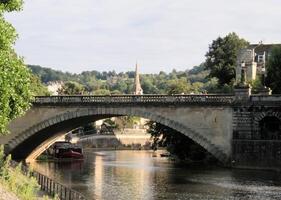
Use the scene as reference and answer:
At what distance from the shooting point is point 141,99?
6938cm

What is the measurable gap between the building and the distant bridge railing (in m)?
30.6

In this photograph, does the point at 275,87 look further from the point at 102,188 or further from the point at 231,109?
the point at 102,188

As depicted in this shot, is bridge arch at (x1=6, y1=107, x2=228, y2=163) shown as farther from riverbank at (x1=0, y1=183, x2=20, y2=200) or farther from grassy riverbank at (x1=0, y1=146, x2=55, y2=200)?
riverbank at (x1=0, y1=183, x2=20, y2=200)

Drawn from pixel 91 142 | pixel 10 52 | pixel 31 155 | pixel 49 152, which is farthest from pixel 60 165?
pixel 91 142

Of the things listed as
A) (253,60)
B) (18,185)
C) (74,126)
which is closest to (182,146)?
(74,126)

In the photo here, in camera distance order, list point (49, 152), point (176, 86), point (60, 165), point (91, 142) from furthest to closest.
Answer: point (91, 142) < point (176, 86) < point (49, 152) < point (60, 165)

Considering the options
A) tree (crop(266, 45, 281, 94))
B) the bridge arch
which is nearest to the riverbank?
the bridge arch

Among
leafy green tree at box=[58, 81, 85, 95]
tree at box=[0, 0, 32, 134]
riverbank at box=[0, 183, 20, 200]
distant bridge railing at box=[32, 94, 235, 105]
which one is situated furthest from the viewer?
leafy green tree at box=[58, 81, 85, 95]

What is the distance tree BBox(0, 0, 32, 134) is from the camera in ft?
124

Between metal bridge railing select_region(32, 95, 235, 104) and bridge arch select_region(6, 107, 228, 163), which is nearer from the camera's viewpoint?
metal bridge railing select_region(32, 95, 235, 104)

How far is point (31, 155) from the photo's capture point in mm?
82562

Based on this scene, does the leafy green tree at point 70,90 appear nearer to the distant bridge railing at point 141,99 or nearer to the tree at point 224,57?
the tree at point 224,57

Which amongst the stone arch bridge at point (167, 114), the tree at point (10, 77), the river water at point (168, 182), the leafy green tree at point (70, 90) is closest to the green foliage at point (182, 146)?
the river water at point (168, 182)

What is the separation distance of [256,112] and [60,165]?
2756cm
